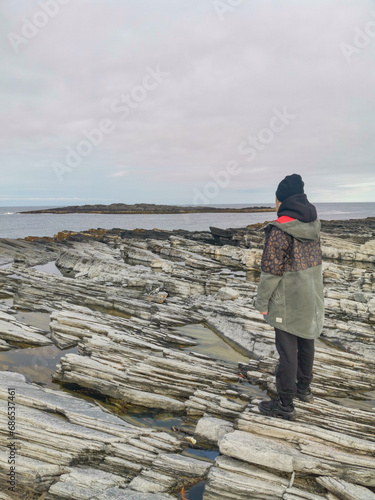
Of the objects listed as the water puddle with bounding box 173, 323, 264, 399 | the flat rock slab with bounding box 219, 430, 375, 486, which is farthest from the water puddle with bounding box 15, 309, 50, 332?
the flat rock slab with bounding box 219, 430, 375, 486

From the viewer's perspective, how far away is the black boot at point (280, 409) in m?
5.67

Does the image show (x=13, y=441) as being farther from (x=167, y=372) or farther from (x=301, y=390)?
(x=301, y=390)

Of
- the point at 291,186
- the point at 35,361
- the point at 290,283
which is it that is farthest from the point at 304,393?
the point at 35,361

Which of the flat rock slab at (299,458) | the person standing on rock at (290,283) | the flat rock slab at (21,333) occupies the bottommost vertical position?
the flat rock slab at (21,333)

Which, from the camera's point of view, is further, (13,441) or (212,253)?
(212,253)

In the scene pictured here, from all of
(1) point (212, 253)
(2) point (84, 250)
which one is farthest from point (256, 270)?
(2) point (84, 250)

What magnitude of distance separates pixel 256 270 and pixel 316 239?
945 inches

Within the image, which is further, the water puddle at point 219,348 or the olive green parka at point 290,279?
the water puddle at point 219,348

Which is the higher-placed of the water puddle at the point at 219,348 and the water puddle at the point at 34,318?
the water puddle at the point at 34,318

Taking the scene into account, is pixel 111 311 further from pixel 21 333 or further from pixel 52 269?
pixel 52 269

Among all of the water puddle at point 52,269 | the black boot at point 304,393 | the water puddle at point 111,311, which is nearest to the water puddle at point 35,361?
the water puddle at point 111,311

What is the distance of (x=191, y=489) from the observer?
467 centimetres

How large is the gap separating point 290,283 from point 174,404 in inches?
148

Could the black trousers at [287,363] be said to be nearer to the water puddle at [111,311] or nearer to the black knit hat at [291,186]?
the black knit hat at [291,186]
